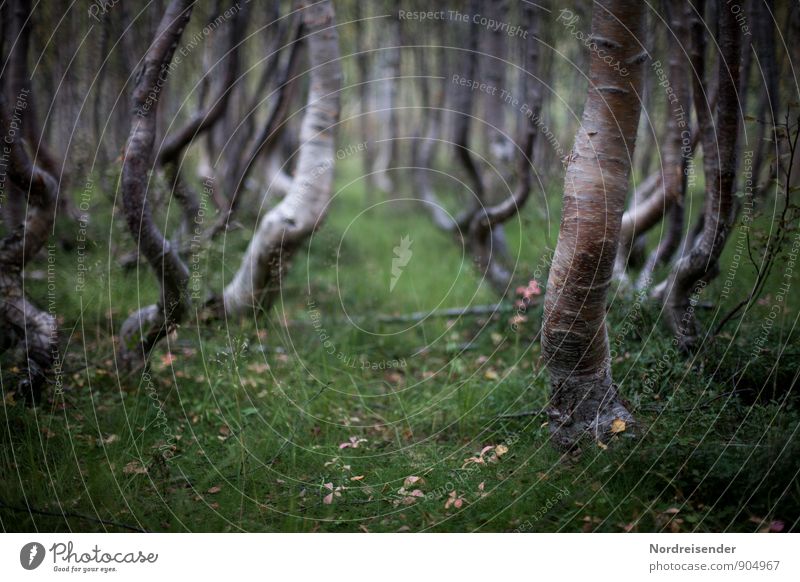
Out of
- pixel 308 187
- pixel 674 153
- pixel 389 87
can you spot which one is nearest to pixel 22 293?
pixel 308 187

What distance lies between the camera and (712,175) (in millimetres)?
3340

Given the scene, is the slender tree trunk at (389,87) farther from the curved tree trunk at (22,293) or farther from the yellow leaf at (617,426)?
the yellow leaf at (617,426)

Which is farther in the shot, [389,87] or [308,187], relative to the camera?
[389,87]

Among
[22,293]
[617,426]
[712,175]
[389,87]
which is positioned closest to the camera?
[617,426]

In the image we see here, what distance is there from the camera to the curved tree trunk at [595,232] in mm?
2629

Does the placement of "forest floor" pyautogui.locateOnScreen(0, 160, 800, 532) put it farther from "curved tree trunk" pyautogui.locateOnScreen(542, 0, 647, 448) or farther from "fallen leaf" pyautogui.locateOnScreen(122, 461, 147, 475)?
"curved tree trunk" pyautogui.locateOnScreen(542, 0, 647, 448)

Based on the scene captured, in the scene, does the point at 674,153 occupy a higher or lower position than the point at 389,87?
lower

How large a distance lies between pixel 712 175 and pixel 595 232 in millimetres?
1078

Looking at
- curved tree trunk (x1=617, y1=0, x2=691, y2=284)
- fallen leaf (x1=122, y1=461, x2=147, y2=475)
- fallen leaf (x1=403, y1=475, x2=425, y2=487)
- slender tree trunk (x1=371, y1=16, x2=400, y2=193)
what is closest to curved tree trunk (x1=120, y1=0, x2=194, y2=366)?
fallen leaf (x1=122, y1=461, x2=147, y2=475)

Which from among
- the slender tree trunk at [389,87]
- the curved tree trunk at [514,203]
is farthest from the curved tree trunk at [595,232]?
the slender tree trunk at [389,87]

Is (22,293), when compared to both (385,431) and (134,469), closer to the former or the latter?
(134,469)

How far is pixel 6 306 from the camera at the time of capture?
362 cm

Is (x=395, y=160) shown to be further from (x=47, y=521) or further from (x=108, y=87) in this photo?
(x=47, y=521)

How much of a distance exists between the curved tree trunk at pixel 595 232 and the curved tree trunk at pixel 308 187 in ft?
6.52
